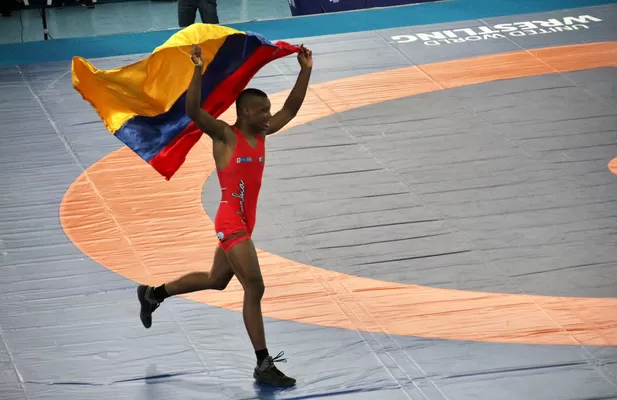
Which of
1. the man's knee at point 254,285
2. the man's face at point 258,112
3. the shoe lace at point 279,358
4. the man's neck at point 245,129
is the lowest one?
the shoe lace at point 279,358

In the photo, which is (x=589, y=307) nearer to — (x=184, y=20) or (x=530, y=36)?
(x=530, y=36)

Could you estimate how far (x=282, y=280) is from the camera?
6770 millimetres

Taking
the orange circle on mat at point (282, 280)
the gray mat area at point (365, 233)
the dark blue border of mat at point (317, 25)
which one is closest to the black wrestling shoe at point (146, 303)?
the gray mat area at point (365, 233)

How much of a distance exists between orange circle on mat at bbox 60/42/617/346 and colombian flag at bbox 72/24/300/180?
101 centimetres

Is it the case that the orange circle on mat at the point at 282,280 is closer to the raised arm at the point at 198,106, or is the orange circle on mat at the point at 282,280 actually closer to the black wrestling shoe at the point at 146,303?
the black wrestling shoe at the point at 146,303

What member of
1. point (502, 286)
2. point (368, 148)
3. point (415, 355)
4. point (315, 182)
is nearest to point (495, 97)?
point (368, 148)

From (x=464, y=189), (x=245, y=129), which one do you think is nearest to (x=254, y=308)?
(x=245, y=129)

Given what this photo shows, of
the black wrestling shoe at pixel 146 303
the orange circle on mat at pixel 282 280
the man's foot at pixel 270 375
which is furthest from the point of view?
the orange circle on mat at pixel 282 280

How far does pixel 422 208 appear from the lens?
7746 millimetres

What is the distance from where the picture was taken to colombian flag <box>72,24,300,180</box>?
591 cm

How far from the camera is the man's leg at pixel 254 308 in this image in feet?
18.3

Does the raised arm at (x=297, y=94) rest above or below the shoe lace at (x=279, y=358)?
above

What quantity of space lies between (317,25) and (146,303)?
6017 millimetres

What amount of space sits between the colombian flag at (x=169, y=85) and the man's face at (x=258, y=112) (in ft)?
1.55
